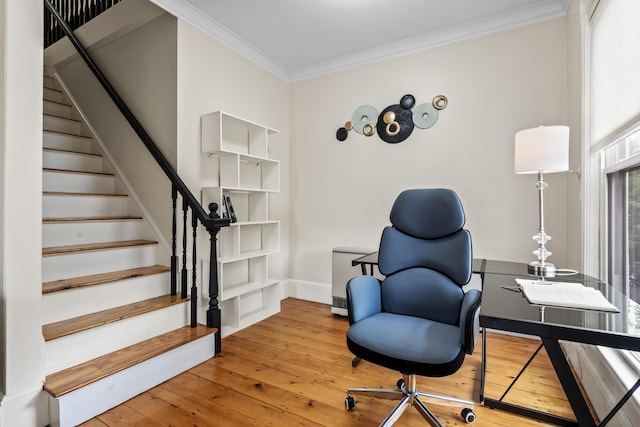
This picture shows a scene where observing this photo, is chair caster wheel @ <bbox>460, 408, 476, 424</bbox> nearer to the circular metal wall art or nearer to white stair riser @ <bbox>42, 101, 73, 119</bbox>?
the circular metal wall art

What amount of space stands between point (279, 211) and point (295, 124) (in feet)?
3.38

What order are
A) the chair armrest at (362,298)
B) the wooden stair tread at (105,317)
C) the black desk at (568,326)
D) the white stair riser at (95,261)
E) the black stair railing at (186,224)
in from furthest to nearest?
the black stair railing at (186,224)
the white stair riser at (95,261)
the wooden stair tread at (105,317)
the chair armrest at (362,298)
the black desk at (568,326)

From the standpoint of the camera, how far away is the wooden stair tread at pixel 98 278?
1.95 meters

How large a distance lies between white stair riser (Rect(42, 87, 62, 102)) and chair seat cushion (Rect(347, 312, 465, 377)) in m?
3.99

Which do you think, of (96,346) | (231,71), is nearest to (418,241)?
(96,346)

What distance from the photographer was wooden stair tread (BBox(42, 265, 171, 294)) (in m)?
1.95

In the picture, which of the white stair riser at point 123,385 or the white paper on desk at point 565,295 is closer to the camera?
the white paper on desk at point 565,295

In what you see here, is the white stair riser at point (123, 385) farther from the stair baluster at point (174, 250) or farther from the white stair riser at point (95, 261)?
the white stair riser at point (95, 261)

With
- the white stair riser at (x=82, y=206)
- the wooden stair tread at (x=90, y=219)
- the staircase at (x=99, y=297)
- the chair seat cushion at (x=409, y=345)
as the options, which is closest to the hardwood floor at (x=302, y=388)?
the staircase at (x=99, y=297)

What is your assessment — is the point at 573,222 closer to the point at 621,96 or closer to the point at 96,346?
the point at 621,96

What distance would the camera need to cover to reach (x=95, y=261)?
2.33m

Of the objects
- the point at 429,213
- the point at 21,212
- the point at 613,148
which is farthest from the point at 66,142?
the point at 613,148

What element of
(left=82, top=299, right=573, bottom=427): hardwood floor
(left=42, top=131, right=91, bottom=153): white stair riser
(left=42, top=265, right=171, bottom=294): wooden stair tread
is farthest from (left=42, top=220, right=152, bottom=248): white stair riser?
(left=82, top=299, right=573, bottom=427): hardwood floor

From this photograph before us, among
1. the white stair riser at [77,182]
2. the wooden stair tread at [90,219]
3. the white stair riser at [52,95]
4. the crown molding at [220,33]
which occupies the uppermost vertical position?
the crown molding at [220,33]
